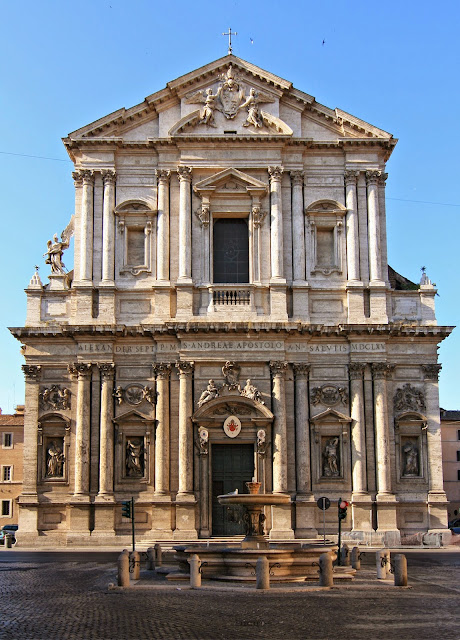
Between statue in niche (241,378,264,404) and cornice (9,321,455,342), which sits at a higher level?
cornice (9,321,455,342)

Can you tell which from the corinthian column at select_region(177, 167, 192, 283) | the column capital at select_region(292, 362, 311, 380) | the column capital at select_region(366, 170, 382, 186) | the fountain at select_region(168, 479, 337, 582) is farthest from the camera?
the column capital at select_region(366, 170, 382, 186)

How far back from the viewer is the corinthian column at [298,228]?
35688 millimetres

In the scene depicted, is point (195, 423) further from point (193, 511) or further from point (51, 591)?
point (51, 591)

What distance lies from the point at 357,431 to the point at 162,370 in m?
7.46

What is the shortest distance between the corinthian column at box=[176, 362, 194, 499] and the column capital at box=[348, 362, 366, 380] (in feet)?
19.4

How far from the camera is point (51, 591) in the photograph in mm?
20406

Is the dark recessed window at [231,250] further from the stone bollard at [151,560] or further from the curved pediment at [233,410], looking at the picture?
the stone bollard at [151,560]

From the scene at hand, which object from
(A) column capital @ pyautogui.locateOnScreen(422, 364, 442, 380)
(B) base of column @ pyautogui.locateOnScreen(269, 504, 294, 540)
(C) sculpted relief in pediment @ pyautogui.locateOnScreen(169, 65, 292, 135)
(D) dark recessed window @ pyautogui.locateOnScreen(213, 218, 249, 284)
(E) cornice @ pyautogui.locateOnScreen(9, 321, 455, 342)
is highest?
(C) sculpted relief in pediment @ pyautogui.locateOnScreen(169, 65, 292, 135)

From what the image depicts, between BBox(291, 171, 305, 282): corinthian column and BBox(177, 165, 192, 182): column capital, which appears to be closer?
BBox(291, 171, 305, 282): corinthian column

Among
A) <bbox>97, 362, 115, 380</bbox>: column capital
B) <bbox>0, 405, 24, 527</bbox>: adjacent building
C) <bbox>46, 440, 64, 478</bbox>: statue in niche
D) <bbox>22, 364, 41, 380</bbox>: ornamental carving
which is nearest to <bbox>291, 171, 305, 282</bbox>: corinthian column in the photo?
<bbox>97, 362, 115, 380</bbox>: column capital

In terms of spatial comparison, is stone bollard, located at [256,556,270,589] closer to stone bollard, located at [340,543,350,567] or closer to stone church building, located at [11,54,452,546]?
stone bollard, located at [340,543,350,567]

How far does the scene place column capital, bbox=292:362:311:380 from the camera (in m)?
34.8

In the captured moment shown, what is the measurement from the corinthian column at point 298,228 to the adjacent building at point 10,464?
34516 millimetres

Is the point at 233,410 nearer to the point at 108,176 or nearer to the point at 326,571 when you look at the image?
the point at 108,176
